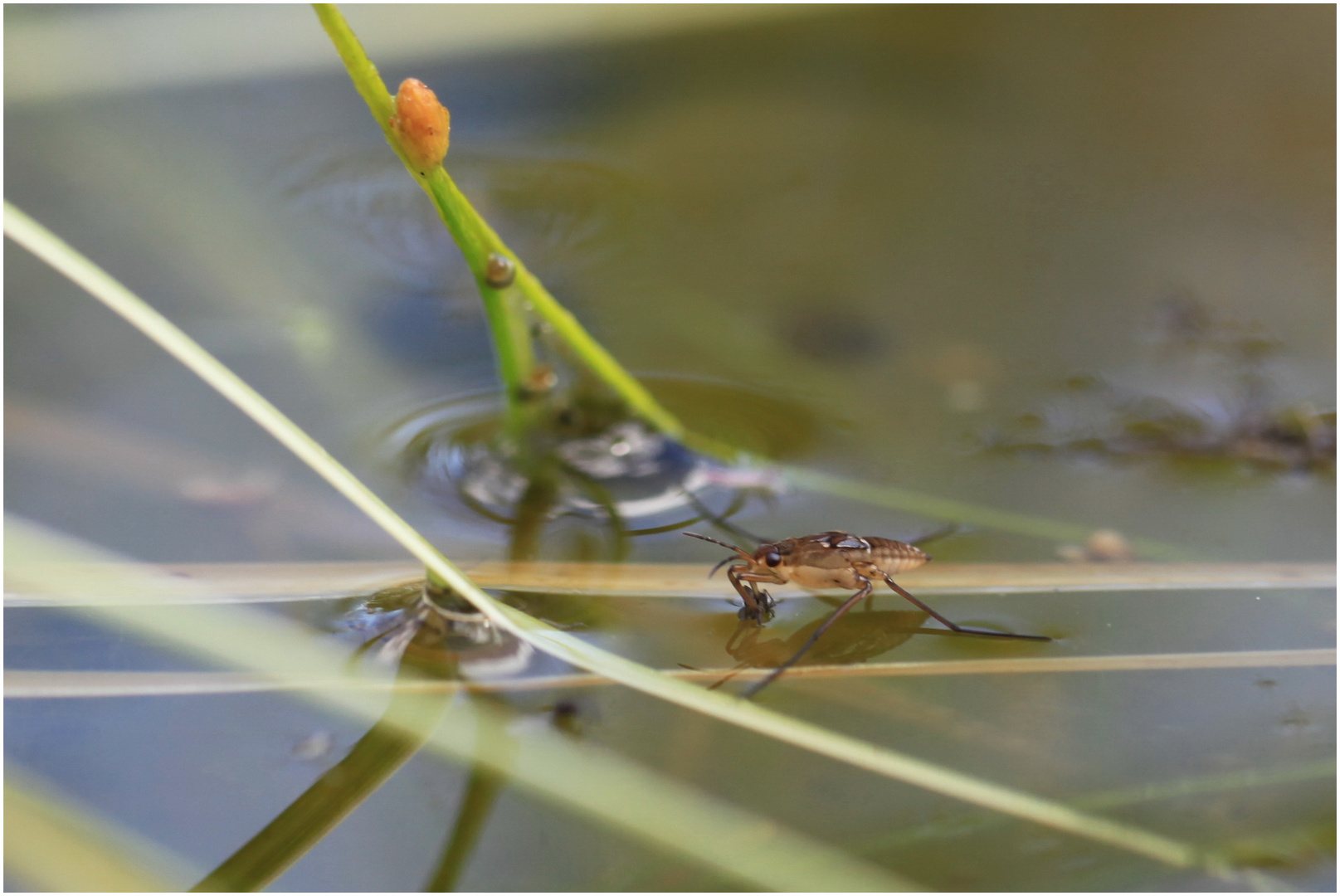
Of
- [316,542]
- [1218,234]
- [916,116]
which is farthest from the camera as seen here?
[916,116]

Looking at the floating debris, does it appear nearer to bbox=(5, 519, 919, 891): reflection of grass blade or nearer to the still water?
the still water

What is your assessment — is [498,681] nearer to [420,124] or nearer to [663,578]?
[663,578]

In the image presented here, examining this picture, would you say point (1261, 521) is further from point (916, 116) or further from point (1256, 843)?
point (916, 116)

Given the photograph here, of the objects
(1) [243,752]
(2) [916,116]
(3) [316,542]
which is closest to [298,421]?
(3) [316,542]

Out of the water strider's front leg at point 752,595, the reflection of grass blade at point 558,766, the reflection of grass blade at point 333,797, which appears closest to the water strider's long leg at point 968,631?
the water strider's front leg at point 752,595

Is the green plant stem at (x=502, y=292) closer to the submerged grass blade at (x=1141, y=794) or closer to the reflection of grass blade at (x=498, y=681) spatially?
the reflection of grass blade at (x=498, y=681)
